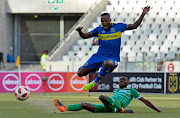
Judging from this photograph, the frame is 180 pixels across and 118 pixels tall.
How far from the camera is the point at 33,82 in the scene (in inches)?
737

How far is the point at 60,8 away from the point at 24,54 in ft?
16.2

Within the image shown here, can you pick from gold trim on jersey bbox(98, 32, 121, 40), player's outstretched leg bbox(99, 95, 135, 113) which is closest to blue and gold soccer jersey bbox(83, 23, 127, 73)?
gold trim on jersey bbox(98, 32, 121, 40)

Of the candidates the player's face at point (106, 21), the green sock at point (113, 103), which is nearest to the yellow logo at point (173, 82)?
the player's face at point (106, 21)

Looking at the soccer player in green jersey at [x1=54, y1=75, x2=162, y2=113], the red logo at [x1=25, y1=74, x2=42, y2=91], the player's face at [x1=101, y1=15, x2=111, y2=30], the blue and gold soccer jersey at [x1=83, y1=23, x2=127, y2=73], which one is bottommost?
the red logo at [x1=25, y1=74, x2=42, y2=91]

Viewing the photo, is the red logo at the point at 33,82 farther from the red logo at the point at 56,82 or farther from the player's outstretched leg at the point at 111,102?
the player's outstretched leg at the point at 111,102

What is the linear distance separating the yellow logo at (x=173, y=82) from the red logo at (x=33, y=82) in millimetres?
5998

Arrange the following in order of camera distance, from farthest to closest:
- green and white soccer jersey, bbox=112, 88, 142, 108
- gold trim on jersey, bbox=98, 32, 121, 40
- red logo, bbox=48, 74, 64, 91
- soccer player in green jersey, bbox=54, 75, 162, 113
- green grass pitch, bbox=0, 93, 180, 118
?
red logo, bbox=48, 74, 64, 91 → gold trim on jersey, bbox=98, 32, 121, 40 → green and white soccer jersey, bbox=112, 88, 142, 108 → soccer player in green jersey, bbox=54, 75, 162, 113 → green grass pitch, bbox=0, 93, 180, 118

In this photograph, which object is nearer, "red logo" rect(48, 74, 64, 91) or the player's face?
the player's face

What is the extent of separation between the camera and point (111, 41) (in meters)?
9.53

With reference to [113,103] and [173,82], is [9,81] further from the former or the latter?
[113,103]

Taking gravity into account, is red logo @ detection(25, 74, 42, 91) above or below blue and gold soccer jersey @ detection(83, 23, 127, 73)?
below

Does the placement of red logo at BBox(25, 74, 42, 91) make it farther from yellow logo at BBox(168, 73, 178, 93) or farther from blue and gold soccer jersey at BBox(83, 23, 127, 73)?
blue and gold soccer jersey at BBox(83, 23, 127, 73)

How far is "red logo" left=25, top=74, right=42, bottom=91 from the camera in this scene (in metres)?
18.6

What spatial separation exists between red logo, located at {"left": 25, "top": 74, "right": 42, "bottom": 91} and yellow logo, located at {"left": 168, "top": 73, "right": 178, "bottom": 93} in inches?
236
